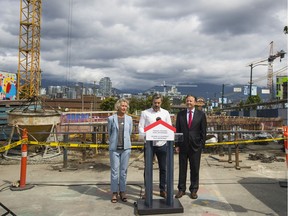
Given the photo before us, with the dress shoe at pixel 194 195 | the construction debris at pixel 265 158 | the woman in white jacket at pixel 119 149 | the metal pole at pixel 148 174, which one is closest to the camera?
the metal pole at pixel 148 174

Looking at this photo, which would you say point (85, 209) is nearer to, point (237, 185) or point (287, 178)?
point (237, 185)

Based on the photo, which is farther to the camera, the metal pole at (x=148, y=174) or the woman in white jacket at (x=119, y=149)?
the woman in white jacket at (x=119, y=149)

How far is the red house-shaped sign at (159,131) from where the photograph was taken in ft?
17.1

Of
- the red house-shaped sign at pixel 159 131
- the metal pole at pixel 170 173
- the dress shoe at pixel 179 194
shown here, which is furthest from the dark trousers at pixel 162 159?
the red house-shaped sign at pixel 159 131

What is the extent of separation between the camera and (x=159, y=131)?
5250 millimetres

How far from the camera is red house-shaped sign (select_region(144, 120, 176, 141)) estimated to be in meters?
5.22

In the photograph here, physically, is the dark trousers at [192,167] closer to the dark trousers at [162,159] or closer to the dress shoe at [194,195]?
the dress shoe at [194,195]

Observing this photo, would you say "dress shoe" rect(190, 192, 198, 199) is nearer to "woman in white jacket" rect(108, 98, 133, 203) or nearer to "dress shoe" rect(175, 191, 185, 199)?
"dress shoe" rect(175, 191, 185, 199)

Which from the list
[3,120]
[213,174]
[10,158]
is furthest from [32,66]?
[213,174]

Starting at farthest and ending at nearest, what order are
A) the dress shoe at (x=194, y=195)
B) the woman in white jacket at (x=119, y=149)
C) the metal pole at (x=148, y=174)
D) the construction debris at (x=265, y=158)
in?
1. the construction debris at (x=265, y=158)
2. the dress shoe at (x=194, y=195)
3. the woman in white jacket at (x=119, y=149)
4. the metal pole at (x=148, y=174)

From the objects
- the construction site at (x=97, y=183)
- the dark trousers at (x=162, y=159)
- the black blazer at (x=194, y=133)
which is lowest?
the construction site at (x=97, y=183)

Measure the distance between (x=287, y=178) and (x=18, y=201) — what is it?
5864 mm

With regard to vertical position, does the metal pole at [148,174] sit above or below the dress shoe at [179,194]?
above

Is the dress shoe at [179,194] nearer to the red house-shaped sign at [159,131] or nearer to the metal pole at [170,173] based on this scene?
the metal pole at [170,173]
